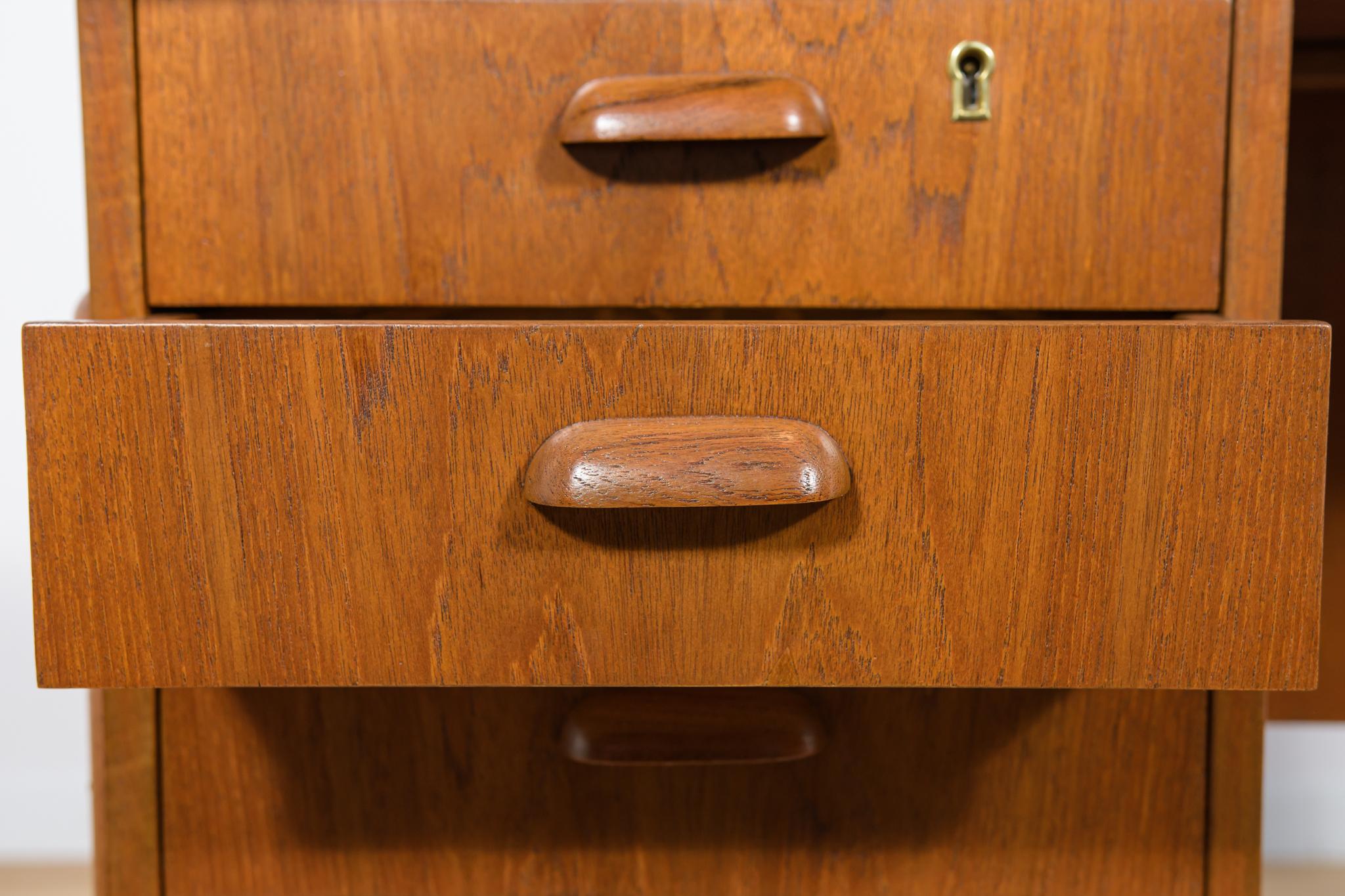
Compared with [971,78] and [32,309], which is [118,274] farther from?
[32,309]

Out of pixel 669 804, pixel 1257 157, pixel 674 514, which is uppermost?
pixel 1257 157

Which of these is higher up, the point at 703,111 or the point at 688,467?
the point at 703,111

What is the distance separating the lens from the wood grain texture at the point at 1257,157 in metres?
0.45

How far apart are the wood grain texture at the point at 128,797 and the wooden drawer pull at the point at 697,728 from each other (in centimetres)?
18

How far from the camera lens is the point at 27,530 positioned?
1070 mm

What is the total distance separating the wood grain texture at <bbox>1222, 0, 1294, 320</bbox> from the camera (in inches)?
17.9

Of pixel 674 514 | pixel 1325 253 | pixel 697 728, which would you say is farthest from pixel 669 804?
pixel 1325 253

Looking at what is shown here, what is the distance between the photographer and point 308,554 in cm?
35

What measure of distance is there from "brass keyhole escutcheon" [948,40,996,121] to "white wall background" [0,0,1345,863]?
824 mm

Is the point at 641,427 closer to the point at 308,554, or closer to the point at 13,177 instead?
the point at 308,554

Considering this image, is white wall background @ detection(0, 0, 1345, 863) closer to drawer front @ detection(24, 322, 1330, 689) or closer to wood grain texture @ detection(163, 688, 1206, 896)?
wood grain texture @ detection(163, 688, 1206, 896)

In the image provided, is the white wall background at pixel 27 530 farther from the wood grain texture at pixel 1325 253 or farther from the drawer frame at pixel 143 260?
the drawer frame at pixel 143 260

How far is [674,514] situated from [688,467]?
0.02 m

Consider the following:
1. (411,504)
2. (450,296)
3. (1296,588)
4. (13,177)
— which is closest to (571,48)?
(450,296)
